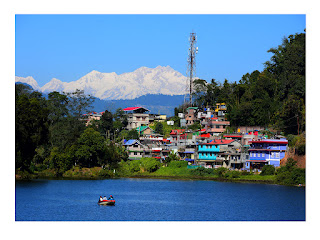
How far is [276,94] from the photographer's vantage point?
4653 cm

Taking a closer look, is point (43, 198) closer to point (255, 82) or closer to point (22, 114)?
point (22, 114)

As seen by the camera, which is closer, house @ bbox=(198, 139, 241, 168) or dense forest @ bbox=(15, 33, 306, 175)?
dense forest @ bbox=(15, 33, 306, 175)

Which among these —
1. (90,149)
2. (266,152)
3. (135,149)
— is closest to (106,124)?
(135,149)

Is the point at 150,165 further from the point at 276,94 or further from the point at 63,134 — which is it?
the point at 276,94

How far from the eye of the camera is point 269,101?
45.4 metres

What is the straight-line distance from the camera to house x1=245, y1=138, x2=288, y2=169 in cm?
3816

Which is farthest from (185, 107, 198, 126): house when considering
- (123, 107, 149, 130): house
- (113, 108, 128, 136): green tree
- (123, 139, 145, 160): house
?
(123, 139, 145, 160): house

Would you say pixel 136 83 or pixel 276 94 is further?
pixel 136 83

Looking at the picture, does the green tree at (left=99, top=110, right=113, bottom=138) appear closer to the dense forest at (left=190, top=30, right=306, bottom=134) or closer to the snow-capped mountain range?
the dense forest at (left=190, top=30, right=306, bottom=134)

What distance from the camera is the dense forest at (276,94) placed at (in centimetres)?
4034

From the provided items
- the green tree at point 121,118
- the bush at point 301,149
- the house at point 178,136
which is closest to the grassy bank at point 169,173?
the bush at point 301,149

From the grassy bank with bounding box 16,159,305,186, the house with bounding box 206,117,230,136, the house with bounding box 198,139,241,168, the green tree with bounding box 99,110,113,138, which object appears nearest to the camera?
the grassy bank with bounding box 16,159,305,186

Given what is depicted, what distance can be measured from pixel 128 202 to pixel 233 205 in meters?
5.04

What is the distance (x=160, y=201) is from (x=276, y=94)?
22286 millimetres
